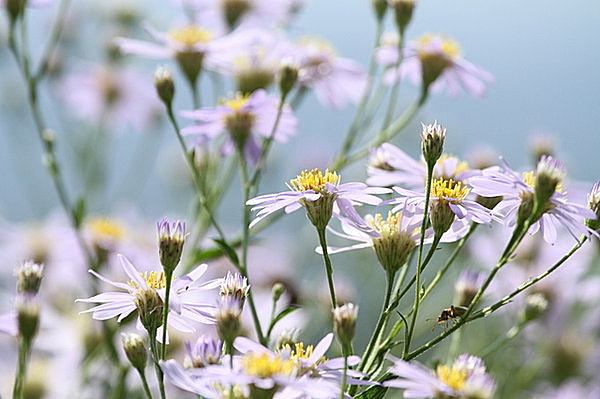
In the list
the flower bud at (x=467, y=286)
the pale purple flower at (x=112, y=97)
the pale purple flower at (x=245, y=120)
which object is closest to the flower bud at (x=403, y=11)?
the pale purple flower at (x=245, y=120)

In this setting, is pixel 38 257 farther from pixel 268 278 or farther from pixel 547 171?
pixel 547 171

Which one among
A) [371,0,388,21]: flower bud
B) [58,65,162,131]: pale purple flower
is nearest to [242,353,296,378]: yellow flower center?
[371,0,388,21]: flower bud

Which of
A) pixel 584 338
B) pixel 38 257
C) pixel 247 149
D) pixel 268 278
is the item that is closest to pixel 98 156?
pixel 38 257

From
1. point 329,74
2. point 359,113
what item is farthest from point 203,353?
point 329,74

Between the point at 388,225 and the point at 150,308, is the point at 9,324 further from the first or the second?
the point at 388,225

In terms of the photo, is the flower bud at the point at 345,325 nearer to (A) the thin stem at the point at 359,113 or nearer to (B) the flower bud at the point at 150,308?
(B) the flower bud at the point at 150,308

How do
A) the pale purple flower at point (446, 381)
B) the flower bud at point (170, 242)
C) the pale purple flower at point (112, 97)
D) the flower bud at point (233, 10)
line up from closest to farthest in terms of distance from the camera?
the pale purple flower at point (446, 381)
the flower bud at point (170, 242)
the flower bud at point (233, 10)
the pale purple flower at point (112, 97)
